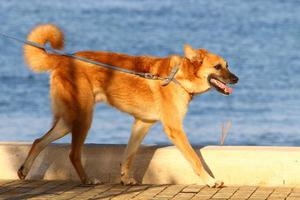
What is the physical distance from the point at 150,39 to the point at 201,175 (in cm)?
1996

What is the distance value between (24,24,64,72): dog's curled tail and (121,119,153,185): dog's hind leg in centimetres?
101

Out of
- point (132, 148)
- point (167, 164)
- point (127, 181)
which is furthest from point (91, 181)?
point (167, 164)

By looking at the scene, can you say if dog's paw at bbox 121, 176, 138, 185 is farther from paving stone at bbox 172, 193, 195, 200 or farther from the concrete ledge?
paving stone at bbox 172, 193, 195, 200

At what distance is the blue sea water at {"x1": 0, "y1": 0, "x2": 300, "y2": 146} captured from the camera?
17.8 meters

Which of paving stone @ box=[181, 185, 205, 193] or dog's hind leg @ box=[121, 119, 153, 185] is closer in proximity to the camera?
paving stone @ box=[181, 185, 205, 193]

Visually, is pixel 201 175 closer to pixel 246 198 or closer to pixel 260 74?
pixel 246 198

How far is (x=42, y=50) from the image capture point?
10.7 meters

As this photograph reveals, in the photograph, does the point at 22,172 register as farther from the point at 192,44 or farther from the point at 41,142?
the point at 192,44

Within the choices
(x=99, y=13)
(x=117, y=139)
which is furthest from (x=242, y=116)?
(x=99, y=13)

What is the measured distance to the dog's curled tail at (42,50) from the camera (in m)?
10.7

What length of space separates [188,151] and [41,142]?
1.38m

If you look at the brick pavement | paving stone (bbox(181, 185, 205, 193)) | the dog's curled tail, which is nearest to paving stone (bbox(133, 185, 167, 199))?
the brick pavement

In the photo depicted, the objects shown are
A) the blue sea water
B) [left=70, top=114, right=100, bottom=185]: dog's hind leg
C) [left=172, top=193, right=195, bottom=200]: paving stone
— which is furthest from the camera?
the blue sea water

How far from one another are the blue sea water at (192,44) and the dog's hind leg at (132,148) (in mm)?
5223
